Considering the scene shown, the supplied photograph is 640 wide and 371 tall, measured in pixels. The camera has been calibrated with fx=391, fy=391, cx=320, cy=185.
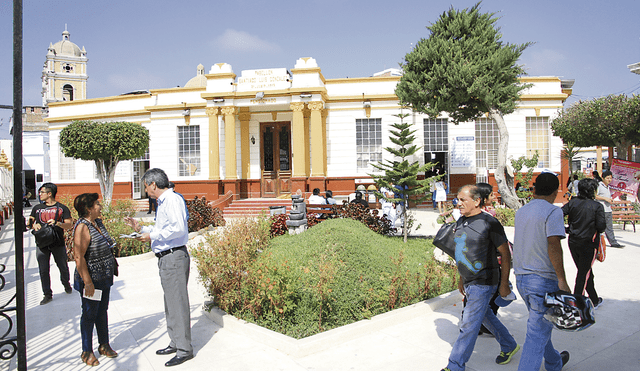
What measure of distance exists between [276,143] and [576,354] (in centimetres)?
1591

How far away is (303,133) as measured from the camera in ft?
55.1

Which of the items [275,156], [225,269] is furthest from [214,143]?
[225,269]

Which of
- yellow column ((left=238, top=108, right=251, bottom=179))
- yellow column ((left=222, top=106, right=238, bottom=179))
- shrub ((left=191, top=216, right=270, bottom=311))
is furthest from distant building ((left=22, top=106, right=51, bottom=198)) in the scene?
shrub ((left=191, top=216, right=270, bottom=311))

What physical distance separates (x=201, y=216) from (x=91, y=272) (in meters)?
8.63

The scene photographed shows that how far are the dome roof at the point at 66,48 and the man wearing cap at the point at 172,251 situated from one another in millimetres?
77796

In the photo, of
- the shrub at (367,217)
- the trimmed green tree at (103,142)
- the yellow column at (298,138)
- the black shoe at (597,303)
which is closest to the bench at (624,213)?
the shrub at (367,217)

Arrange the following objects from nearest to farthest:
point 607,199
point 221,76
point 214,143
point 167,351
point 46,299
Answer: point 167,351 → point 46,299 → point 607,199 → point 221,76 → point 214,143

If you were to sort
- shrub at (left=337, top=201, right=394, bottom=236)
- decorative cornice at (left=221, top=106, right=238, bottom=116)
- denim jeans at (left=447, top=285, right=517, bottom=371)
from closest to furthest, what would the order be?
denim jeans at (left=447, top=285, right=517, bottom=371) → shrub at (left=337, top=201, right=394, bottom=236) → decorative cornice at (left=221, top=106, right=238, bottom=116)

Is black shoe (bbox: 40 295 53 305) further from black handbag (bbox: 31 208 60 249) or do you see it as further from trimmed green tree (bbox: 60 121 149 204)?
trimmed green tree (bbox: 60 121 149 204)

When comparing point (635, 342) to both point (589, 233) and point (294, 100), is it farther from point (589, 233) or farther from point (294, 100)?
point (294, 100)

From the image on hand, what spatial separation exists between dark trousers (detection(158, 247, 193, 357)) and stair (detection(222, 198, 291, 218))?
467 inches

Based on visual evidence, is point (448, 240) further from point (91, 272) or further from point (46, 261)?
point (46, 261)

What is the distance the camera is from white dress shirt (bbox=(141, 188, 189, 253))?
3.88 metres

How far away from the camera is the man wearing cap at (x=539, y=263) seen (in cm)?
303
